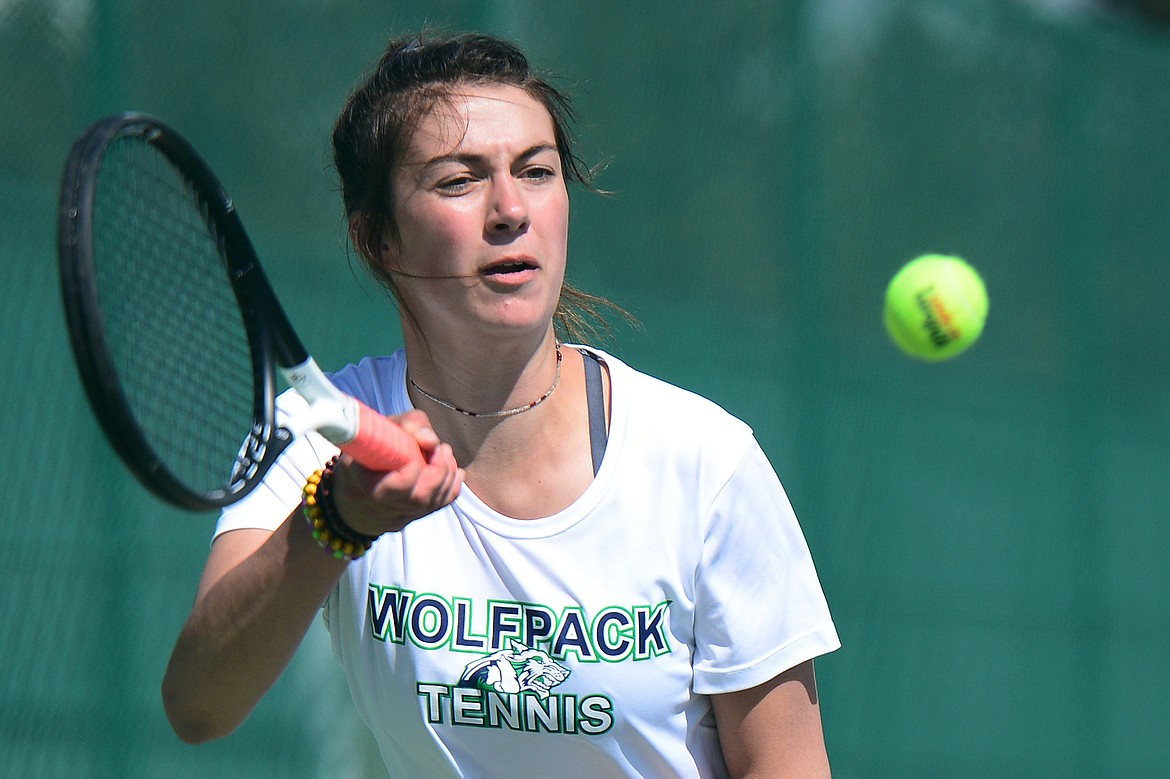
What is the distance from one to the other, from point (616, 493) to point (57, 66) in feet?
7.74

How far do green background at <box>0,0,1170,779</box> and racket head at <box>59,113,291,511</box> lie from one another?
1.69 m

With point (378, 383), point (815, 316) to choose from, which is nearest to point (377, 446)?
point (378, 383)

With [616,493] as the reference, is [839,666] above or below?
below

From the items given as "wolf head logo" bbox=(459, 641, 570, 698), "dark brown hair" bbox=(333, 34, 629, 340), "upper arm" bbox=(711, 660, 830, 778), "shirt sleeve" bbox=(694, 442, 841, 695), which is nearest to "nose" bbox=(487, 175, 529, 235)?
"dark brown hair" bbox=(333, 34, 629, 340)

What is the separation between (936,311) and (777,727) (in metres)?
2.12

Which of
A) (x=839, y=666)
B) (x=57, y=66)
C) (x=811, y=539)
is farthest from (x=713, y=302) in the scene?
(x=57, y=66)

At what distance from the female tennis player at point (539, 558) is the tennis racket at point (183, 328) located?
0.21 metres

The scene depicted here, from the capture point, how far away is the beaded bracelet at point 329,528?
1777 mm

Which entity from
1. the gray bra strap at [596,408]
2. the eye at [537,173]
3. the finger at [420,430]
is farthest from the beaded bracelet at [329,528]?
the eye at [537,173]

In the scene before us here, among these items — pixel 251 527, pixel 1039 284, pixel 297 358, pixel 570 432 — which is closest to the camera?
pixel 297 358

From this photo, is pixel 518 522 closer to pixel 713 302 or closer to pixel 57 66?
pixel 57 66

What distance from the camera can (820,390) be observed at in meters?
5.38

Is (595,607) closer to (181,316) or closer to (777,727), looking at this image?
(777,727)

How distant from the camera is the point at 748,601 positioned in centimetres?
218
